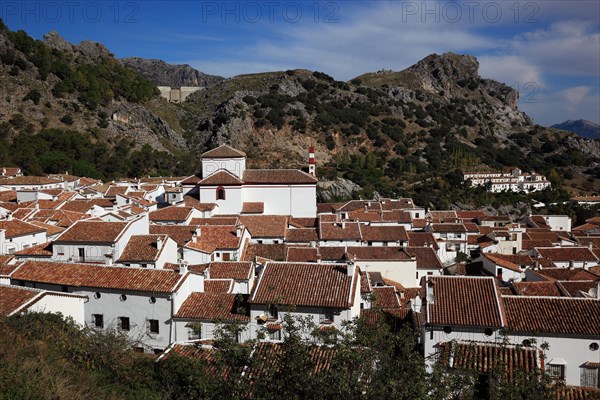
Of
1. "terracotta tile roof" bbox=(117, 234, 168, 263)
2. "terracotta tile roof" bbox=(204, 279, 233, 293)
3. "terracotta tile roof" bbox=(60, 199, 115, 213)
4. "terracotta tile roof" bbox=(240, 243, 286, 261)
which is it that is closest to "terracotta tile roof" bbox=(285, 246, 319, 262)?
"terracotta tile roof" bbox=(240, 243, 286, 261)

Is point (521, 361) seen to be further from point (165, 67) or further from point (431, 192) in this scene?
point (165, 67)

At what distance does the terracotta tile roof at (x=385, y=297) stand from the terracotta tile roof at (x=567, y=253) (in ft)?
56.8

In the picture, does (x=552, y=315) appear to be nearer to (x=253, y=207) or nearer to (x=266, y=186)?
(x=253, y=207)

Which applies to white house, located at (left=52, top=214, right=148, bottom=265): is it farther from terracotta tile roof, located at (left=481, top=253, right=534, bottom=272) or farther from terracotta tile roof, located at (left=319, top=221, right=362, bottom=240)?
terracotta tile roof, located at (left=481, top=253, right=534, bottom=272)

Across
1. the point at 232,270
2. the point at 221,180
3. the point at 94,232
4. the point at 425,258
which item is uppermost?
the point at 221,180

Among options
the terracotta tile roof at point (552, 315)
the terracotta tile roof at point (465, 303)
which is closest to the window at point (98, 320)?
the terracotta tile roof at point (465, 303)

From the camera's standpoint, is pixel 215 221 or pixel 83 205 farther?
pixel 83 205

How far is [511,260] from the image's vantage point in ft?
106

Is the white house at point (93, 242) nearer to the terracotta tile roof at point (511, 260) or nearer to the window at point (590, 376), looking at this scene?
the window at point (590, 376)

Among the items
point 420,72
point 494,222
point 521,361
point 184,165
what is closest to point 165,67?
point 420,72

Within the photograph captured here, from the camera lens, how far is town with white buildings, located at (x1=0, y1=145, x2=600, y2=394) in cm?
1562

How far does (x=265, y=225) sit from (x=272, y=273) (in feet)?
51.9

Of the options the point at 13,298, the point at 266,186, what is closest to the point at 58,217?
Result: the point at 266,186

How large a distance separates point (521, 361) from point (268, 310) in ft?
26.9
